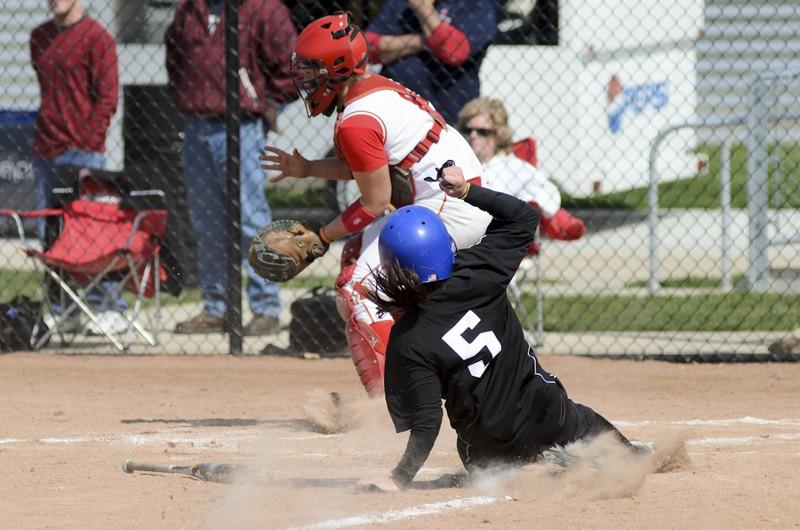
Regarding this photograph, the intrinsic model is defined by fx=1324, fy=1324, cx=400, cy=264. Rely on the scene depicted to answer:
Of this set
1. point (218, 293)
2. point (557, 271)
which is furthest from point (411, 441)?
point (557, 271)

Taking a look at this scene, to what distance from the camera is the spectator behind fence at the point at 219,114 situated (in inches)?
359

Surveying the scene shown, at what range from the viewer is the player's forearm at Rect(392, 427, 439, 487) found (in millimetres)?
4641

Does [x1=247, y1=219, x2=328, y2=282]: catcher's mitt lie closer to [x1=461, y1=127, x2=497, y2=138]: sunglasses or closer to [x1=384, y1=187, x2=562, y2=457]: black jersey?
[x1=384, y1=187, x2=562, y2=457]: black jersey

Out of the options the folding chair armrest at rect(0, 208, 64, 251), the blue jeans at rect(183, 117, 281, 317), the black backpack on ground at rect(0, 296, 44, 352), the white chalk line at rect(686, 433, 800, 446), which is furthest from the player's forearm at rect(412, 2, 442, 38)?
the white chalk line at rect(686, 433, 800, 446)

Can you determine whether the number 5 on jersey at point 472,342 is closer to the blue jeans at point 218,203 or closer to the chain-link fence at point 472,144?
the chain-link fence at point 472,144

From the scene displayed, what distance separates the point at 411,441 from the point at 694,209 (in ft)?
36.4

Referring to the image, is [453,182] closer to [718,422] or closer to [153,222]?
[718,422]

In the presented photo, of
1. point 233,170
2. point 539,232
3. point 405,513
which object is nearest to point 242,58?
point 233,170

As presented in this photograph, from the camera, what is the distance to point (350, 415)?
6.47m

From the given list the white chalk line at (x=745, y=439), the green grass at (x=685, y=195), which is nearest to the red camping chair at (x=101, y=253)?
the white chalk line at (x=745, y=439)

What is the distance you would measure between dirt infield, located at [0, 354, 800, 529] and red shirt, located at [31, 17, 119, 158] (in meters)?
1.68

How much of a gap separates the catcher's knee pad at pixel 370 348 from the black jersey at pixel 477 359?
44.4 inches

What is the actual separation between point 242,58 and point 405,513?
5302 millimetres

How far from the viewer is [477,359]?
4.68m
